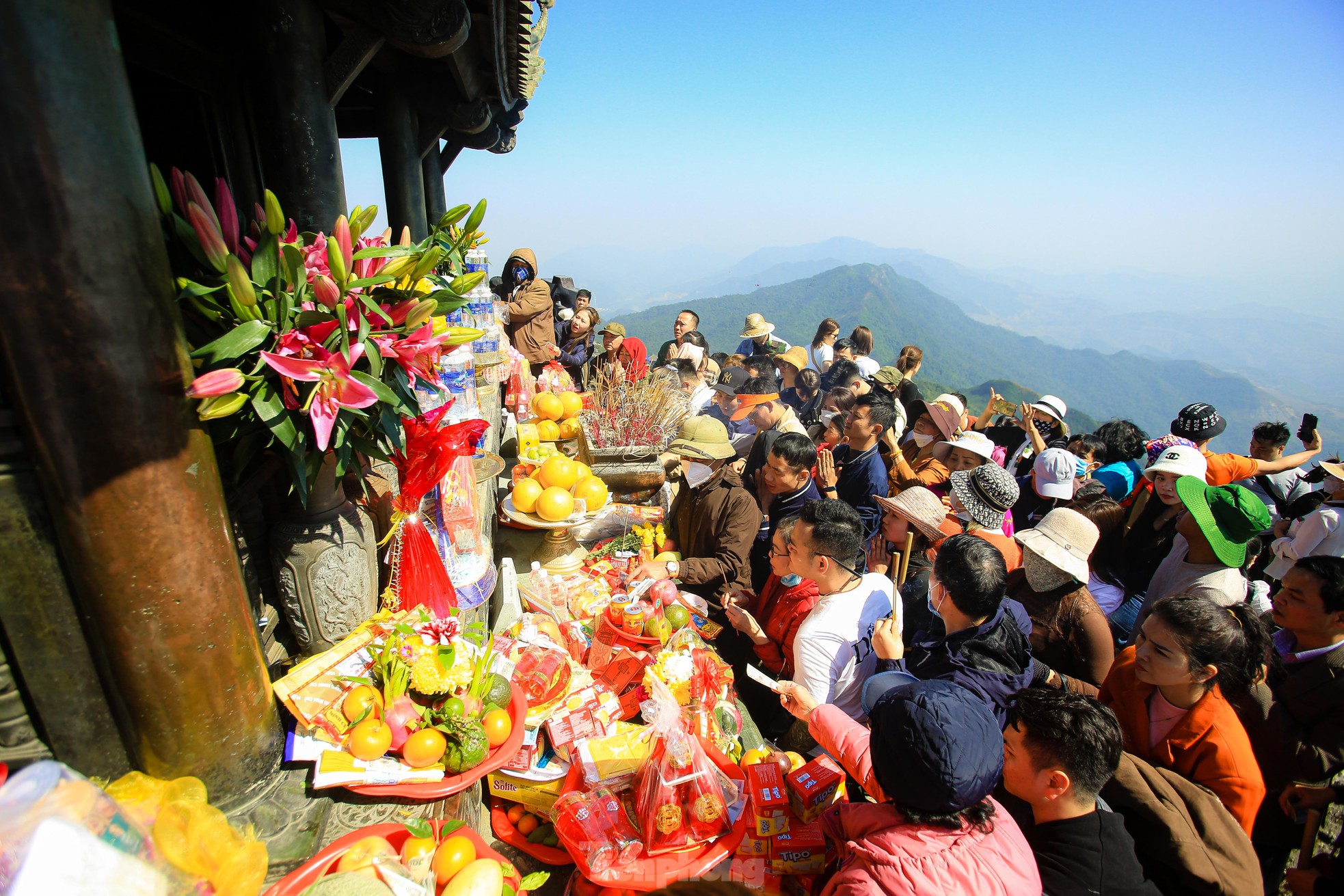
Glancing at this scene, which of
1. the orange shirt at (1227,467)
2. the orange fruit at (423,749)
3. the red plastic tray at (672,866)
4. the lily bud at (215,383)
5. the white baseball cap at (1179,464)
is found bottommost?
the red plastic tray at (672,866)

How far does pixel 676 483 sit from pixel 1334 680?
146 inches

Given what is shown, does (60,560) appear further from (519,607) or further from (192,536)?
(519,607)

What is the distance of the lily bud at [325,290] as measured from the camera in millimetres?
1714

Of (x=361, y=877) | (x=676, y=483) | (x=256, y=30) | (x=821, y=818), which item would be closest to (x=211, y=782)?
(x=361, y=877)

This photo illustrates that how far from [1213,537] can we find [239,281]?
4.68 metres

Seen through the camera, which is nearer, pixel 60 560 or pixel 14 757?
pixel 60 560

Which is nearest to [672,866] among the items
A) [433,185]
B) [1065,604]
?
[1065,604]

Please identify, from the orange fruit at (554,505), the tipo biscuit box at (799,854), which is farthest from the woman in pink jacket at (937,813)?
the orange fruit at (554,505)

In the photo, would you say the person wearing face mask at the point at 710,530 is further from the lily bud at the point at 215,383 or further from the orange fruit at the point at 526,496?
the lily bud at the point at 215,383

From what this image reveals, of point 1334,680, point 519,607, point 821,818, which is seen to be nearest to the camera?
point 821,818

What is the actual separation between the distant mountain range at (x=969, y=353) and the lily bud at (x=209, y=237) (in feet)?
45.4

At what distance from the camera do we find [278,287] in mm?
1729

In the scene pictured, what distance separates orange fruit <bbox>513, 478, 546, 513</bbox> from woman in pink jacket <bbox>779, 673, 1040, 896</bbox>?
7.69 feet

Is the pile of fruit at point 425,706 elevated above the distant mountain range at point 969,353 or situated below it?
above
